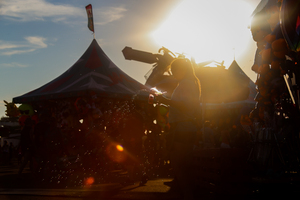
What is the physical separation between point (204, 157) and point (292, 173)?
177 cm

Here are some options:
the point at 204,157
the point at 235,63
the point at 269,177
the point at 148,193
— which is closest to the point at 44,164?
the point at 148,193

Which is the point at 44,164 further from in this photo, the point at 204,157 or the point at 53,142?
the point at 204,157

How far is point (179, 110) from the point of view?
4254 millimetres

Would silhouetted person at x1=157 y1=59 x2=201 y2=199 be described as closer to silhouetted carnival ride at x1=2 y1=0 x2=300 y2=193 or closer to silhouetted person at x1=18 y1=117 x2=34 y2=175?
silhouetted carnival ride at x1=2 y1=0 x2=300 y2=193

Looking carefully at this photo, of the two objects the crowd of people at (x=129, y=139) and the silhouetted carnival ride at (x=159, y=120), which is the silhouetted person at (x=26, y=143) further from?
the silhouetted carnival ride at (x=159, y=120)

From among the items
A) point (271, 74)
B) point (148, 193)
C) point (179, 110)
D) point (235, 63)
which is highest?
point (235, 63)

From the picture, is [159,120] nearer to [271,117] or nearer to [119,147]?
[119,147]

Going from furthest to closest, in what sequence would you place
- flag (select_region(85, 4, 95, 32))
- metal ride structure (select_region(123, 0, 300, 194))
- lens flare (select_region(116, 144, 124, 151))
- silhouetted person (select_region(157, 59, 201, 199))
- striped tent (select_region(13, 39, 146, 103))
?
1. flag (select_region(85, 4, 95, 32))
2. striped tent (select_region(13, 39, 146, 103))
3. lens flare (select_region(116, 144, 124, 151))
4. metal ride structure (select_region(123, 0, 300, 194))
5. silhouetted person (select_region(157, 59, 201, 199))

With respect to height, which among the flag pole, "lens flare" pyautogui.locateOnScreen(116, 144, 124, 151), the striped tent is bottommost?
"lens flare" pyautogui.locateOnScreen(116, 144, 124, 151)

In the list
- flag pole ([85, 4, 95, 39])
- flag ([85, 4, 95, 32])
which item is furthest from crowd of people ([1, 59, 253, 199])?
flag ([85, 4, 95, 32])

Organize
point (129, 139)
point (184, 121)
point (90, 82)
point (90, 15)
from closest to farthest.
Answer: point (184, 121), point (129, 139), point (90, 82), point (90, 15)

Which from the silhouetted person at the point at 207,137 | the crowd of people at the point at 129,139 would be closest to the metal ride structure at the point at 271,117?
the crowd of people at the point at 129,139

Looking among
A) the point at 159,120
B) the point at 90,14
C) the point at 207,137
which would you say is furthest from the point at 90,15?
the point at 159,120

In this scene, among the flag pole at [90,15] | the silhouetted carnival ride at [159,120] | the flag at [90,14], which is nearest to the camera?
the silhouetted carnival ride at [159,120]
